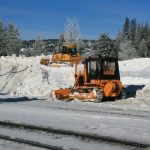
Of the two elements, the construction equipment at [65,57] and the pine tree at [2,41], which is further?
the pine tree at [2,41]

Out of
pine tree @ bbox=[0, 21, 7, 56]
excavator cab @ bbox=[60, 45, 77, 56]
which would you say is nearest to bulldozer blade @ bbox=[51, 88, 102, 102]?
excavator cab @ bbox=[60, 45, 77, 56]

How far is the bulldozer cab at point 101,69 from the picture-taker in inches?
931

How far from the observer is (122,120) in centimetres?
1372

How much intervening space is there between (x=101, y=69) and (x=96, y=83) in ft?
2.63

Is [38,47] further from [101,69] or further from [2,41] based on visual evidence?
[101,69]

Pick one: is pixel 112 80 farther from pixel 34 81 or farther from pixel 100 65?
pixel 34 81

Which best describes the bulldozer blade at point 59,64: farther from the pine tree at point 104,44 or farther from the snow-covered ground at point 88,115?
the pine tree at point 104,44

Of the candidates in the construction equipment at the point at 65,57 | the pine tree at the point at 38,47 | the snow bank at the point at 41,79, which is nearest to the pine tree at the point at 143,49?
the pine tree at the point at 38,47

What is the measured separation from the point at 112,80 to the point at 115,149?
14298 millimetres

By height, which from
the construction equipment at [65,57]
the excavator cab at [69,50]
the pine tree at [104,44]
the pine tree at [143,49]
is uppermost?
the pine tree at [143,49]

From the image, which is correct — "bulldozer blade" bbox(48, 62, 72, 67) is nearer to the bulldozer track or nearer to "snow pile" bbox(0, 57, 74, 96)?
"snow pile" bbox(0, 57, 74, 96)

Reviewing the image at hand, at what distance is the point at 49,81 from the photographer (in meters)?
34.2

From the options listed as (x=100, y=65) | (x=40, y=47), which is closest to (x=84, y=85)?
(x=100, y=65)

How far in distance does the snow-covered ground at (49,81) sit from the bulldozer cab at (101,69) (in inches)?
64.3
